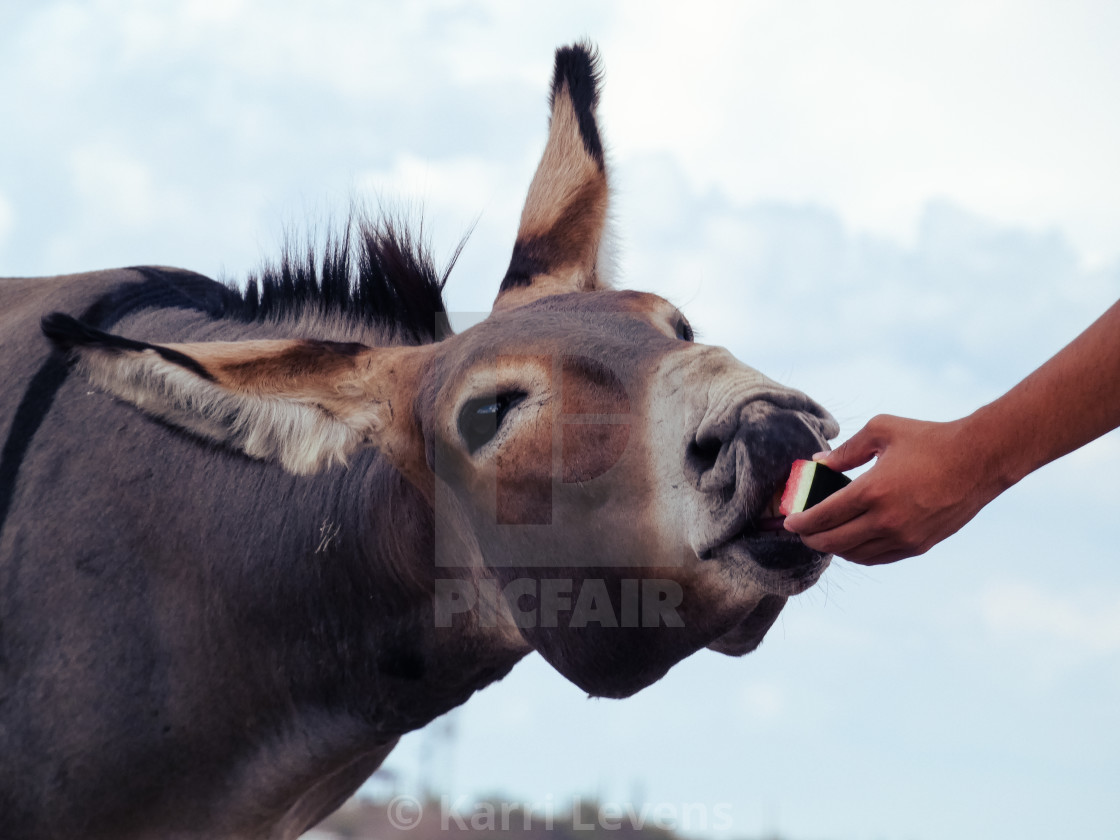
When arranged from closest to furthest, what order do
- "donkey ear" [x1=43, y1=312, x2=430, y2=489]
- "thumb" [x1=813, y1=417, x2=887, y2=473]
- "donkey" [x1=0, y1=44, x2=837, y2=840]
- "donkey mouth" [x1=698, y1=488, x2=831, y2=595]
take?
"thumb" [x1=813, y1=417, x2=887, y2=473] < "donkey mouth" [x1=698, y1=488, x2=831, y2=595] < "donkey" [x1=0, y1=44, x2=837, y2=840] < "donkey ear" [x1=43, y1=312, x2=430, y2=489]

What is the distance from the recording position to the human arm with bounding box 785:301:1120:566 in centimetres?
246

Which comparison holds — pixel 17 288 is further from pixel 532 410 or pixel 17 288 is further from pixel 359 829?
pixel 359 829

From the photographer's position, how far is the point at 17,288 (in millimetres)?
5172

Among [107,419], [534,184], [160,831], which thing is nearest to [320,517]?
[107,419]

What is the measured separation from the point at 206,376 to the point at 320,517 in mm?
846

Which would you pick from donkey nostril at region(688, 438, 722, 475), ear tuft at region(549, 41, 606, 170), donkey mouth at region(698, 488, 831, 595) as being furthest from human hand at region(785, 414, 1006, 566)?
ear tuft at region(549, 41, 606, 170)

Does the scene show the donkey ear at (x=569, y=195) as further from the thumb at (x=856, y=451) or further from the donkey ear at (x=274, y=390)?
the thumb at (x=856, y=451)

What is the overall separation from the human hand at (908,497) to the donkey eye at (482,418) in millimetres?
1134

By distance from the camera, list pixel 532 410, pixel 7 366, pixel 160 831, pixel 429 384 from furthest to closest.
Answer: pixel 7 366, pixel 160 831, pixel 429 384, pixel 532 410

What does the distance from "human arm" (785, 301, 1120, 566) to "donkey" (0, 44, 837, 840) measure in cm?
39

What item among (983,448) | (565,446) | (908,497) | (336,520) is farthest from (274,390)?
(983,448)

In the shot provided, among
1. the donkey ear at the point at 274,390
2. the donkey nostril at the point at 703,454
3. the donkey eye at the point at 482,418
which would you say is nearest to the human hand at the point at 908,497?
the donkey nostril at the point at 703,454

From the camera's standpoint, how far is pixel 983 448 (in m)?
2.48

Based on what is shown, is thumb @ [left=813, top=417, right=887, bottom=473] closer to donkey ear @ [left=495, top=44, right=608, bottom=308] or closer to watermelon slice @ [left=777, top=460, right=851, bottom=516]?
watermelon slice @ [left=777, top=460, right=851, bottom=516]
